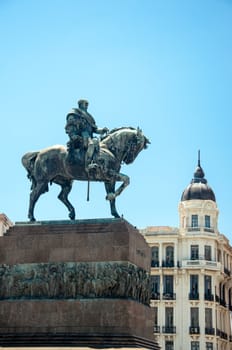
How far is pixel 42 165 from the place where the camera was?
26.9m

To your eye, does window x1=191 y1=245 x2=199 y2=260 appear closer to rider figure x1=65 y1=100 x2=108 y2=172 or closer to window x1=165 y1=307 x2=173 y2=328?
window x1=165 y1=307 x2=173 y2=328

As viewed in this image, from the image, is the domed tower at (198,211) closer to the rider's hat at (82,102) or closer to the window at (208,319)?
the window at (208,319)

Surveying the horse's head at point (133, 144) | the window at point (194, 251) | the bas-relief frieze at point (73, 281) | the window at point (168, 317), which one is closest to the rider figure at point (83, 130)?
the horse's head at point (133, 144)

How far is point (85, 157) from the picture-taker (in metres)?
25.8

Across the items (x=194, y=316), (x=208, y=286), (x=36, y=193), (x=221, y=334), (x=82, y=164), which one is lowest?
(x=36, y=193)

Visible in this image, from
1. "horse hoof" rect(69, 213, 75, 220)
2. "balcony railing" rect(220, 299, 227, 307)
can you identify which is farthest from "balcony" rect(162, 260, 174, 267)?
"horse hoof" rect(69, 213, 75, 220)

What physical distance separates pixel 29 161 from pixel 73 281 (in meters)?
5.99

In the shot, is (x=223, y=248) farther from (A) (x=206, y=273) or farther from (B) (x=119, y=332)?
(B) (x=119, y=332)

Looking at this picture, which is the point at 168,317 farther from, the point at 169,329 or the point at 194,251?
A: the point at 194,251

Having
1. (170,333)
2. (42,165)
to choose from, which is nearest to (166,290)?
(170,333)

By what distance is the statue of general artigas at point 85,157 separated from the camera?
25.7m

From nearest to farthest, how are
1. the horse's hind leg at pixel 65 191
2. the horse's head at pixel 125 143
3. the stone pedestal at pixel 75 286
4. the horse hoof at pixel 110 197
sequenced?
the stone pedestal at pixel 75 286 < the horse hoof at pixel 110 197 < the horse's head at pixel 125 143 < the horse's hind leg at pixel 65 191

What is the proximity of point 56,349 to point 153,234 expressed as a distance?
46.8m

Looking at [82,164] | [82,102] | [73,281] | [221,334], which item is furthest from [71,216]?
[221,334]
